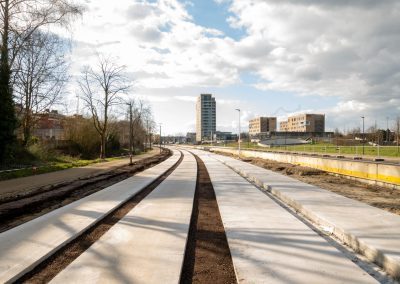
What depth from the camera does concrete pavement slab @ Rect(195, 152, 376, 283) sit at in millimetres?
5566

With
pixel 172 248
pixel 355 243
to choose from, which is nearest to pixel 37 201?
pixel 172 248

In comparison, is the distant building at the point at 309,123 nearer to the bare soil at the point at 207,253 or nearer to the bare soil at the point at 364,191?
the bare soil at the point at 364,191

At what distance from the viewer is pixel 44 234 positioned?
26.9 feet

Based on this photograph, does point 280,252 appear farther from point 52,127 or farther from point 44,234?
point 52,127

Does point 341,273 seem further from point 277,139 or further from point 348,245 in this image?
point 277,139

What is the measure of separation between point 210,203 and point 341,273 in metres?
7.68

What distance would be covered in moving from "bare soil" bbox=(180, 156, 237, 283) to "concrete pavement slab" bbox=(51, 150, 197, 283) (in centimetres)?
18

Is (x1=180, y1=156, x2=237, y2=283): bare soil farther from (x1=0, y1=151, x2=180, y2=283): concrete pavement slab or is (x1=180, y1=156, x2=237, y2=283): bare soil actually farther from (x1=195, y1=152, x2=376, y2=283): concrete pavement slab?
(x1=0, y1=151, x2=180, y2=283): concrete pavement slab

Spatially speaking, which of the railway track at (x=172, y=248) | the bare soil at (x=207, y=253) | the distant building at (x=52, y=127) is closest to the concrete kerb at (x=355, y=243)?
the railway track at (x=172, y=248)

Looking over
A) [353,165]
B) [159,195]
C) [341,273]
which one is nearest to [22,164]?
[159,195]

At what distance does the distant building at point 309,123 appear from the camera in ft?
570

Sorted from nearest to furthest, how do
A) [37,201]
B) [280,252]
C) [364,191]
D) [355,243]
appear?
1. [280,252]
2. [355,243]
3. [37,201]
4. [364,191]

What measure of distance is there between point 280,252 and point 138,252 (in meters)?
2.43

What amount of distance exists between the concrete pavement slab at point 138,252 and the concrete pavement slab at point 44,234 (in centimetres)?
67
